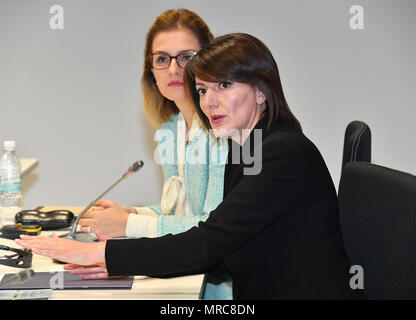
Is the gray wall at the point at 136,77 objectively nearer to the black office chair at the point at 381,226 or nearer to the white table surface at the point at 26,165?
the white table surface at the point at 26,165

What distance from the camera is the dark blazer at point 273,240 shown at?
1162mm

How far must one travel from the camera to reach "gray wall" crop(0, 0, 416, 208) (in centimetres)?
298

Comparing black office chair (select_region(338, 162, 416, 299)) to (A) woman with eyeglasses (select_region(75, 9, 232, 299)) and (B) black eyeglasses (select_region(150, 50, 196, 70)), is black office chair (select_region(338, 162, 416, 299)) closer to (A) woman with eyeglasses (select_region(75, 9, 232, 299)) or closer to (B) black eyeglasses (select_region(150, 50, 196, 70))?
(A) woman with eyeglasses (select_region(75, 9, 232, 299))

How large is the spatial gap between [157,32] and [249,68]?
696 millimetres

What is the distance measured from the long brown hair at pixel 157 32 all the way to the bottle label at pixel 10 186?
1.85 ft

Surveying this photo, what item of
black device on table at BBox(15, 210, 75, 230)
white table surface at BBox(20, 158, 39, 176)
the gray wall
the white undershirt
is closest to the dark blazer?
the white undershirt

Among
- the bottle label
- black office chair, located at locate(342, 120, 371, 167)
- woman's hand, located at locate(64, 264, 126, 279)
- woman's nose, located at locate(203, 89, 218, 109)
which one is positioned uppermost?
woman's nose, located at locate(203, 89, 218, 109)

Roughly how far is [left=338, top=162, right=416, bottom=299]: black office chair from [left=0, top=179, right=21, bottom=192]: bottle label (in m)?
1.24

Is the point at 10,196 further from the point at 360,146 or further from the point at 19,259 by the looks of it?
the point at 360,146

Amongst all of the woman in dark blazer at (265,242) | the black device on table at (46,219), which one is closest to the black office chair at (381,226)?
the woman in dark blazer at (265,242)

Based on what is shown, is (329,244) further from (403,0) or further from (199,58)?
(403,0)

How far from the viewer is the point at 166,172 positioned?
194 cm

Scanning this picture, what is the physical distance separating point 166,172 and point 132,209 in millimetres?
239
